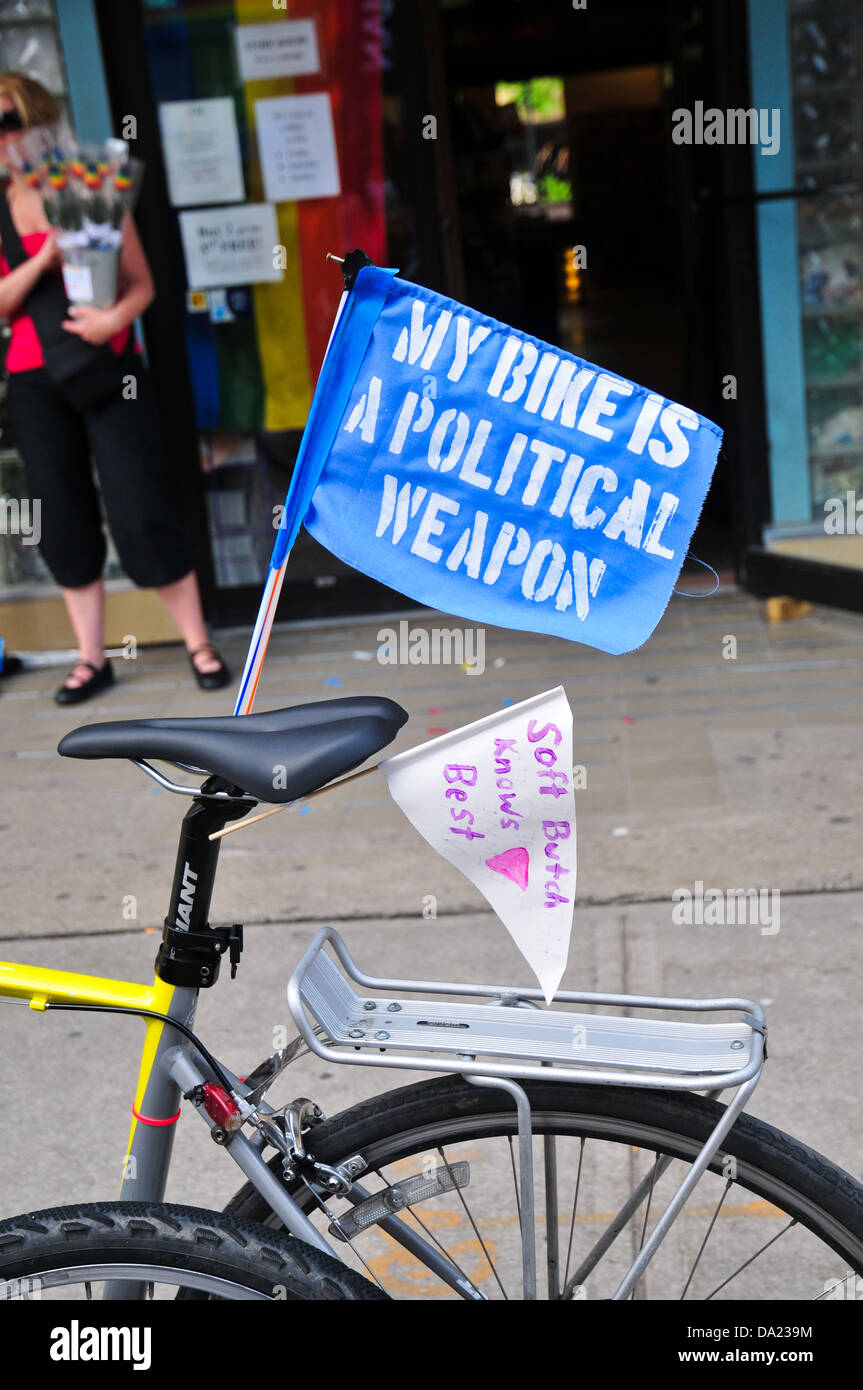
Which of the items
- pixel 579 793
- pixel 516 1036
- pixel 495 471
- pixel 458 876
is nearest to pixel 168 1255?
pixel 516 1036

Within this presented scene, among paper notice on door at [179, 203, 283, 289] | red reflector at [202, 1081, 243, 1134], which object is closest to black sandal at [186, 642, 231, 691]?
paper notice on door at [179, 203, 283, 289]

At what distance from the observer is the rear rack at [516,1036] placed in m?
1.66

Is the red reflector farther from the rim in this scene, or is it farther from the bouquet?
the bouquet

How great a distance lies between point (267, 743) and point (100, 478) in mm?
4099

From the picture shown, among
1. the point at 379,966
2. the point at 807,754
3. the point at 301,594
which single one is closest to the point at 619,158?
the point at 301,594

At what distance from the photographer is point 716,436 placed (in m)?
1.71

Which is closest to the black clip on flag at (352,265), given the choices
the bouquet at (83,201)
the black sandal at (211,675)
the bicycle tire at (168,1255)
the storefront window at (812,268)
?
the bicycle tire at (168,1255)

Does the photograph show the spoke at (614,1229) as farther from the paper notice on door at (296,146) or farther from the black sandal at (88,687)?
the paper notice on door at (296,146)

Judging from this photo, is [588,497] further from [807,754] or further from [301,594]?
[301,594]

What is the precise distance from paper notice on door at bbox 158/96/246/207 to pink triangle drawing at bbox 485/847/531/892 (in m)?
5.15

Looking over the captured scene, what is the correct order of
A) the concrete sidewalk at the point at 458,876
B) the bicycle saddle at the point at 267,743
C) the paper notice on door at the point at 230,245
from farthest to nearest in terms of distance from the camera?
1. the paper notice on door at the point at 230,245
2. the concrete sidewalk at the point at 458,876
3. the bicycle saddle at the point at 267,743

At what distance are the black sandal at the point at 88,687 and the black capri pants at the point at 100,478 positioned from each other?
0.38 m

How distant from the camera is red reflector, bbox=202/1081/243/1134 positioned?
1711 millimetres
